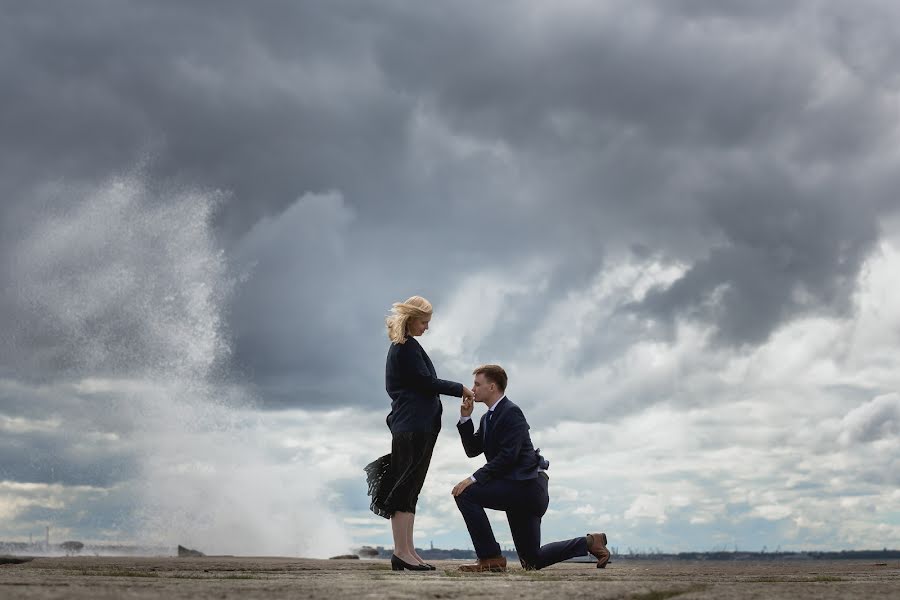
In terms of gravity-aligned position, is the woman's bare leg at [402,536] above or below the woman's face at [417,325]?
below

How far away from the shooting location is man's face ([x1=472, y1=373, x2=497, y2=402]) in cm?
913

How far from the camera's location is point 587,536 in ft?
29.2

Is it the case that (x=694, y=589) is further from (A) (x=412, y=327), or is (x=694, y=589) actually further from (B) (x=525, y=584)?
(A) (x=412, y=327)

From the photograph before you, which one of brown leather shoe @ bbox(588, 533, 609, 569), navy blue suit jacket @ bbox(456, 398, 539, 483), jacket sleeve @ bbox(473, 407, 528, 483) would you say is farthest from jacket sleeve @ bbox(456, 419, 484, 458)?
brown leather shoe @ bbox(588, 533, 609, 569)

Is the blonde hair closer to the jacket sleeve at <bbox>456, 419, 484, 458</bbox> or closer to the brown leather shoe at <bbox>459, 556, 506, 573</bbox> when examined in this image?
the jacket sleeve at <bbox>456, 419, 484, 458</bbox>

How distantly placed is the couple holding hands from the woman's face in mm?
10

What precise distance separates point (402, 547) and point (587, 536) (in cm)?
183

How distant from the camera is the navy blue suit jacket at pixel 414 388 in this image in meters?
9.19

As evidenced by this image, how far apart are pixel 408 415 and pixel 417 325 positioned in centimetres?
94

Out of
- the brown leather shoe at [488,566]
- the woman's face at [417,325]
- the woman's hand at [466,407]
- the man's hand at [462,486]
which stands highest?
the woman's face at [417,325]

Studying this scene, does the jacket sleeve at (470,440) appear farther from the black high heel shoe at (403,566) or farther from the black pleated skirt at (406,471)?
the black high heel shoe at (403,566)

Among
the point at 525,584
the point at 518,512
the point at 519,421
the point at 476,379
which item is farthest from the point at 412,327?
the point at 525,584

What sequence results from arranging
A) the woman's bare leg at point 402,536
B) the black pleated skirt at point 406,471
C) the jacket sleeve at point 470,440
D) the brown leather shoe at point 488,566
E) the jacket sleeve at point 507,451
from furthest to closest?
the jacket sleeve at point 470,440 < the black pleated skirt at point 406,471 < the woman's bare leg at point 402,536 < the jacket sleeve at point 507,451 < the brown leather shoe at point 488,566

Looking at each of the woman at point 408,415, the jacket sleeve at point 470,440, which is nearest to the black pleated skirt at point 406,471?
the woman at point 408,415
